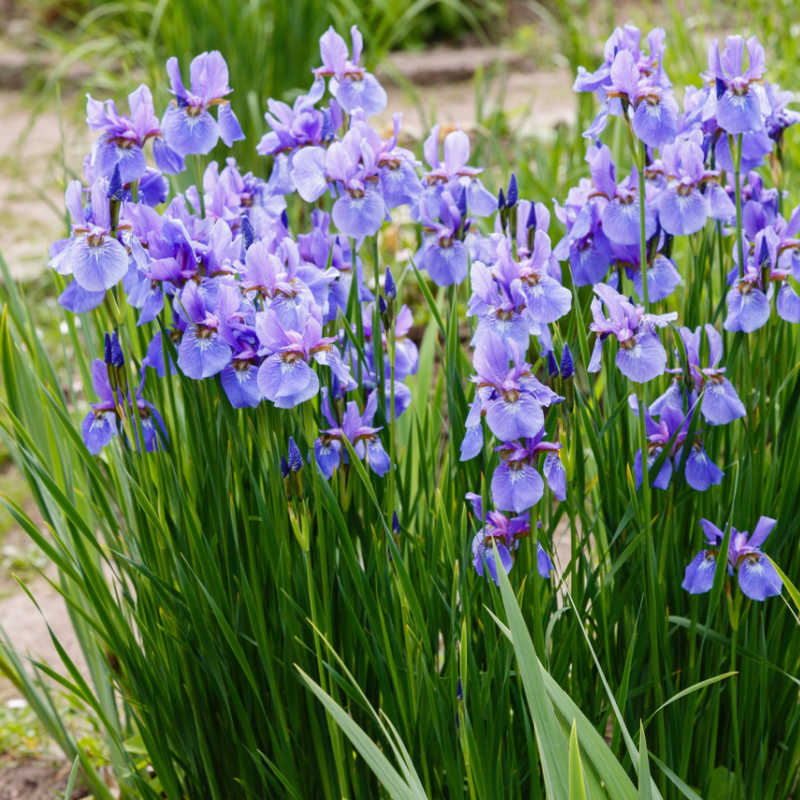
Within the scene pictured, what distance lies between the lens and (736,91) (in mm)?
1316

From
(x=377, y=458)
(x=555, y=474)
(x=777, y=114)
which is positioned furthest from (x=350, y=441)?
(x=777, y=114)

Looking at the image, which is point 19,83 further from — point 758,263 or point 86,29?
point 758,263

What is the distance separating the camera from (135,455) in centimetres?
131

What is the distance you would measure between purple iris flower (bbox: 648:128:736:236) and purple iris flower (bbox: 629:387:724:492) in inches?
8.4

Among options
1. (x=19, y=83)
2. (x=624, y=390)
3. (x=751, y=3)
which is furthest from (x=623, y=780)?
(x=19, y=83)

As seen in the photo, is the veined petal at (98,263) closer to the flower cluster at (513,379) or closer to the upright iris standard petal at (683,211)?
the flower cluster at (513,379)

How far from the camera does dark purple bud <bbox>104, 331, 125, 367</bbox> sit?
124 centimetres

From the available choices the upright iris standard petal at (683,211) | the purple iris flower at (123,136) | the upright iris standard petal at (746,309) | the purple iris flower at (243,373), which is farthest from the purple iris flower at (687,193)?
the purple iris flower at (123,136)

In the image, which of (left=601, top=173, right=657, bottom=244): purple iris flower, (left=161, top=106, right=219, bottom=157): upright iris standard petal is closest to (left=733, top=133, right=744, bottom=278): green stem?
(left=601, top=173, right=657, bottom=244): purple iris flower

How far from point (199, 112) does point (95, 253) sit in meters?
0.28

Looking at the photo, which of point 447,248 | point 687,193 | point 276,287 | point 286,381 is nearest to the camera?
point 286,381

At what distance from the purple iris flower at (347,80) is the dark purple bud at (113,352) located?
0.47m

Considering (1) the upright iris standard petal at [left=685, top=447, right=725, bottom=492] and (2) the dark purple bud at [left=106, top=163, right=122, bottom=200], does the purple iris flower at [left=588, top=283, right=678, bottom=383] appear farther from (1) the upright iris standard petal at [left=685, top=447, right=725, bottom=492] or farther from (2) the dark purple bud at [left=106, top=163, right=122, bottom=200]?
(2) the dark purple bud at [left=106, top=163, right=122, bottom=200]

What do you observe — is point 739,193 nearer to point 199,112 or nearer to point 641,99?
point 641,99
